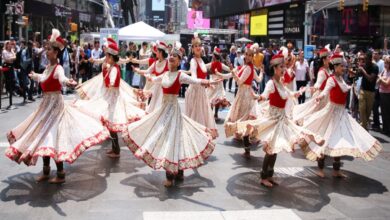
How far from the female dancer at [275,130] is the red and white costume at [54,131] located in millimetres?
2275

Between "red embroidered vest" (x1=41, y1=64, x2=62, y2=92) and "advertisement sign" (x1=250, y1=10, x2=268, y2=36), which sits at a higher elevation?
"advertisement sign" (x1=250, y1=10, x2=268, y2=36)

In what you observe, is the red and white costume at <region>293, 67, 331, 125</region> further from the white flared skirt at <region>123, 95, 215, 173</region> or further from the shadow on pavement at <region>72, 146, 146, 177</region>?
the shadow on pavement at <region>72, 146, 146, 177</region>

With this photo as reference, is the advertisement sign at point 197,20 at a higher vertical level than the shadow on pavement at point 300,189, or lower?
higher

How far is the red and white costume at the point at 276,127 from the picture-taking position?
691 cm

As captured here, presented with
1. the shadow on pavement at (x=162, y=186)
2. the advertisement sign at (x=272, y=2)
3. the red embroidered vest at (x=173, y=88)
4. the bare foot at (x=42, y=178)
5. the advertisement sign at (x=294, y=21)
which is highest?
the advertisement sign at (x=272, y=2)

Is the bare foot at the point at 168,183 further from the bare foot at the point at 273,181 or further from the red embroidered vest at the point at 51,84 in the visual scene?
the red embroidered vest at the point at 51,84

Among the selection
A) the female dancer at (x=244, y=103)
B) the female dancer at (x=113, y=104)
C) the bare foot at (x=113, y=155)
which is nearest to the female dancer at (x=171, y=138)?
the female dancer at (x=113, y=104)

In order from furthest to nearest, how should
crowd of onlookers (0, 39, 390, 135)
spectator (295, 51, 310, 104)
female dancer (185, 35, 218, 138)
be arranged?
spectator (295, 51, 310, 104) < crowd of onlookers (0, 39, 390, 135) < female dancer (185, 35, 218, 138)

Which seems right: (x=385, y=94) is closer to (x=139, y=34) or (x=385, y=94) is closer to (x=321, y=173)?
(x=321, y=173)

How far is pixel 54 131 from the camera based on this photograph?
269 inches

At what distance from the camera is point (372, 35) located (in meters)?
36.2

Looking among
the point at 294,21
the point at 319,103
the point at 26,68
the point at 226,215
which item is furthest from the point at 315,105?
the point at 294,21

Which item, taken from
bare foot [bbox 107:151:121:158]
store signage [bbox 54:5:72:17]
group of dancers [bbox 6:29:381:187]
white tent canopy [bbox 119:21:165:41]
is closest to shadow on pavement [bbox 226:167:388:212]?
group of dancers [bbox 6:29:381:187]

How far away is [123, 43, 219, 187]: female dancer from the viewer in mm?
6754
